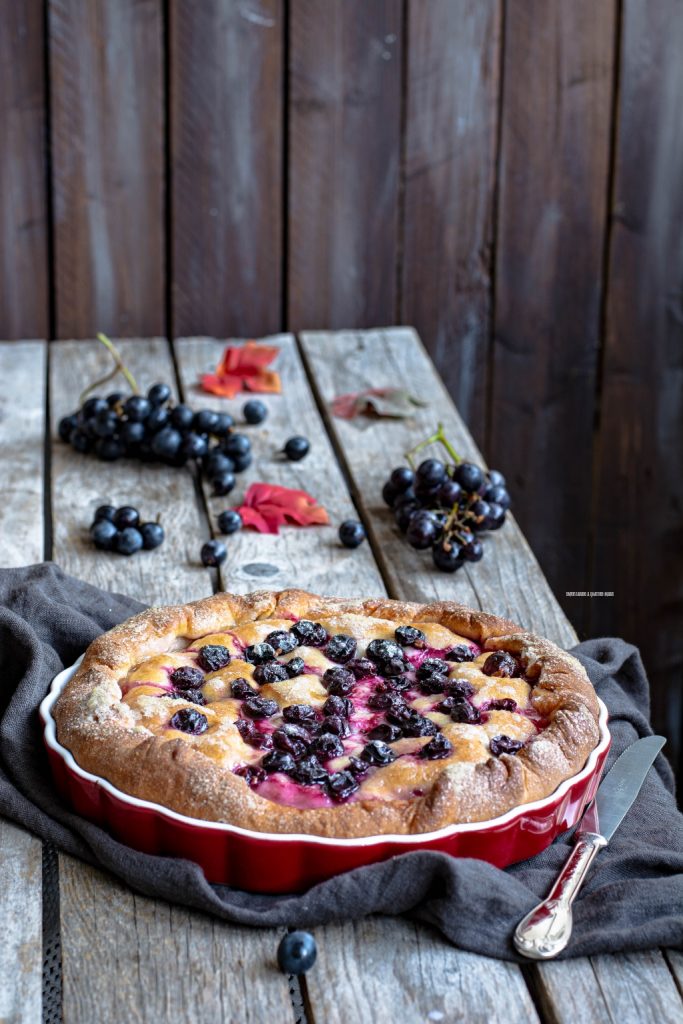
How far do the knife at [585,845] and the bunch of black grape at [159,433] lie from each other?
1.05m

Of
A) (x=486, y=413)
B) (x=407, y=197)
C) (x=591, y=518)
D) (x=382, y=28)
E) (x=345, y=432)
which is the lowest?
(x=591, y=518)

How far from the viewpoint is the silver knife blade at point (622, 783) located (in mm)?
1513

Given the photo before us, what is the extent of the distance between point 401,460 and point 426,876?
128cm

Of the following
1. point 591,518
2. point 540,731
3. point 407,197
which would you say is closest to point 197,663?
point 540,731

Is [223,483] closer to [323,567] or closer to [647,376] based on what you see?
[323,567]

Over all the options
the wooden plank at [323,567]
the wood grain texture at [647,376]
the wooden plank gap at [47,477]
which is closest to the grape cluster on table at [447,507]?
the wooden plank at [323,567]

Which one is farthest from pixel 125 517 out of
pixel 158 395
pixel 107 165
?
pixel 107 165

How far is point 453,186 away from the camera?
3291mm

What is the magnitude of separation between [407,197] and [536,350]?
54cm

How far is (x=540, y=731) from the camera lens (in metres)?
1.51

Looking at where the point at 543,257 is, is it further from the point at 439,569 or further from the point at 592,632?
the point at 439,569

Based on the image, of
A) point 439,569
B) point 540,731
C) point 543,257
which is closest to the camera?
point 540,731

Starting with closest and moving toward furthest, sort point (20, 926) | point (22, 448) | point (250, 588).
Result: point (20, 926), point (250, 588), point (22, 448)

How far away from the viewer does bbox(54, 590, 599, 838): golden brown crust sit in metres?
1.34
